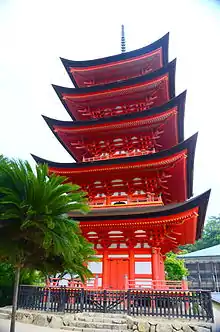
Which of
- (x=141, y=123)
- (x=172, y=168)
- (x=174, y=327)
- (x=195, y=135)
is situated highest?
(x=141, y=123)

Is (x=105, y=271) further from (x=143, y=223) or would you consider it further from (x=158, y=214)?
(x=158, y=214)

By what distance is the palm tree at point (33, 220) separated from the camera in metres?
5.01

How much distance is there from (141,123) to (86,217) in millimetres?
4769

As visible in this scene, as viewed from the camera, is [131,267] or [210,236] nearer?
[131,267]

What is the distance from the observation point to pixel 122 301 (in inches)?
312

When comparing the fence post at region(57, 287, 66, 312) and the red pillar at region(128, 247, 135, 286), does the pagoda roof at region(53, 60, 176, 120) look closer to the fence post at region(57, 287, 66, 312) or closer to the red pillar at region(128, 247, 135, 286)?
the red pillar at region(128, 247, 135, 286)

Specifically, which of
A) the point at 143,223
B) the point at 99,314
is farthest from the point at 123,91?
the point at 99,314

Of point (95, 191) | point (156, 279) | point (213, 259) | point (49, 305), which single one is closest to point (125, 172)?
point (95, 191)

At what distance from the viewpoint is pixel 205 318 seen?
7.09 m

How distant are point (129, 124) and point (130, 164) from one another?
2.06 metres

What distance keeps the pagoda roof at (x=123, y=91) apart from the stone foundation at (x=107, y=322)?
9.29 m

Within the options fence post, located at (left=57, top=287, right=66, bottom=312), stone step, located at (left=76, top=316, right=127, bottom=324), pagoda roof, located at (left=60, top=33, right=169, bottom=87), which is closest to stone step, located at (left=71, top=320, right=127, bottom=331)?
stone step, located at (left=76, top=316, right=127, bottom=324)

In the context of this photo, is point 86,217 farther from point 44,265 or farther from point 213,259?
point 213,259

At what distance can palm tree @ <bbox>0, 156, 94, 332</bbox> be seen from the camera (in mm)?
5008
